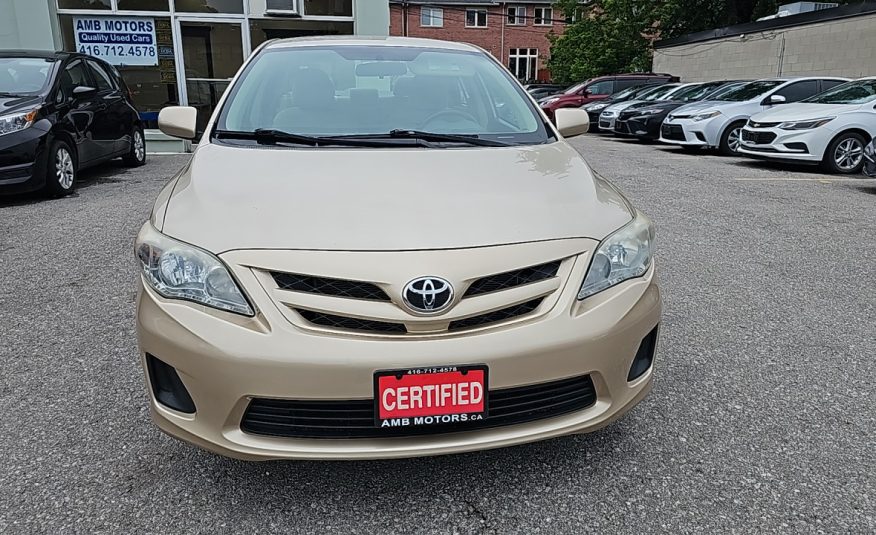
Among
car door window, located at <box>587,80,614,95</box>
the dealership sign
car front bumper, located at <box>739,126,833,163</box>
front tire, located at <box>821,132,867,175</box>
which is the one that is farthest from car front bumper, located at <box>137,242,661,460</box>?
car door window, located at <box>587,80,614,95</box>

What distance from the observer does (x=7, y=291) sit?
13.6 ft

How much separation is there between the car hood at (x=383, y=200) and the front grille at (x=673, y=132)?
10677 millimetres

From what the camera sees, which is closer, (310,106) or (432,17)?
(310,106)

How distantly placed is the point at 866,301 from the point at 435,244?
11.1 ft

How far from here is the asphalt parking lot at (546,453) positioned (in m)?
2.05

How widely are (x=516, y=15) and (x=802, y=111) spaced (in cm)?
3840

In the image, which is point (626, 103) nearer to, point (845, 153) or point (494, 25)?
point (845, 153)

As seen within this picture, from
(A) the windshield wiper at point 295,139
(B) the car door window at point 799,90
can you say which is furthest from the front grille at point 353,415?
(B) the car door window at point 799,90

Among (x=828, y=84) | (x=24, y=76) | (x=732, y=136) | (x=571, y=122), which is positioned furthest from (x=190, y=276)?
(x=828, y=84)

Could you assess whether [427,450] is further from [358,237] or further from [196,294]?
[196,294]

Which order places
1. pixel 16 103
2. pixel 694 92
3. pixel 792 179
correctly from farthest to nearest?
1. pixel 694 92
2. pixel 792 179
3. pixel 16 103

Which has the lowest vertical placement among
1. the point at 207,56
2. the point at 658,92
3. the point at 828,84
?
the point at 658,92

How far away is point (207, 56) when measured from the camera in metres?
12.3

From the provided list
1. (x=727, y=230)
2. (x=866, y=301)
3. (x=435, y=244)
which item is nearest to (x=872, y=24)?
(x=727, y=230)
